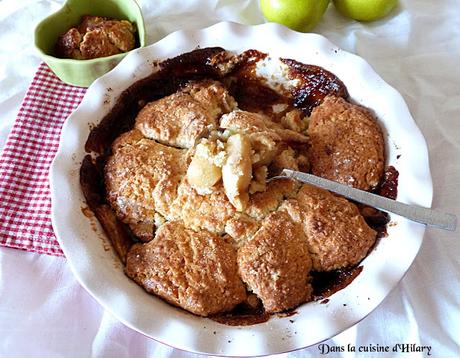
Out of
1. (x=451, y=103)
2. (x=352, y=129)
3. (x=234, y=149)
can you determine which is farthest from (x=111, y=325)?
(x=451, y=103)

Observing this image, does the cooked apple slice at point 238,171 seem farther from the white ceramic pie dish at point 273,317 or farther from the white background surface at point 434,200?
the white background surface at point 434,200

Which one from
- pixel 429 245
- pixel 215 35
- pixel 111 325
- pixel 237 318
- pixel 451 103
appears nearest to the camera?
pixel 237 318

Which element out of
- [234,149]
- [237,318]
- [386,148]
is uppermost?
[234,149]

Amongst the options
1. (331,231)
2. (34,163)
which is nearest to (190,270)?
(331,231)

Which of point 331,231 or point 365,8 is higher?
point 365,8

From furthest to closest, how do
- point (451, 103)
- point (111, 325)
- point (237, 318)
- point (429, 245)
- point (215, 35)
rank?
point (451, 103) < point (215, 35) < point (429, 245) < point (111, 325) < point (237, 318)

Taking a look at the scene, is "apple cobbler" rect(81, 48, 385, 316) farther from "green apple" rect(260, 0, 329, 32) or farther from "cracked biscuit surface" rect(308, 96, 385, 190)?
"green apple" rect(260, 0, 329, 32)

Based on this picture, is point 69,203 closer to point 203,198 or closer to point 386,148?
point 203,198

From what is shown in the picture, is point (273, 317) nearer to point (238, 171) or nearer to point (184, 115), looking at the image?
point (238, 171)
